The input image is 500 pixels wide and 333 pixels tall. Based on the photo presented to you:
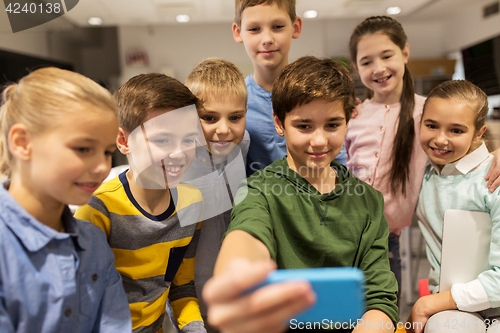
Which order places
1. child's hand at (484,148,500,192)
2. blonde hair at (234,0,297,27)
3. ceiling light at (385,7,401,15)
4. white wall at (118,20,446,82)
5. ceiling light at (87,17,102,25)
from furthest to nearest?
ceiling light at (385,7,401,15), ceiling light at (87,17,102,25), white wall at (118,20,446,82), blonde hair at (234,0,297,27), child's hand at (484,148,500,192)

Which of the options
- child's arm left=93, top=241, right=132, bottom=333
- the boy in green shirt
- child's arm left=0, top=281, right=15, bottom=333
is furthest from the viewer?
the boy in green shirt

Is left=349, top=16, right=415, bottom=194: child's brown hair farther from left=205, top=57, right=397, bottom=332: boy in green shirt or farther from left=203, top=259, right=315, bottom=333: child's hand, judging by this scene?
left=203, top=259, right=315, bottom=333: child's hand

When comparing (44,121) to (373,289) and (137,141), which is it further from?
(373,289)

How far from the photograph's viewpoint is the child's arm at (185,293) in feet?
2.61

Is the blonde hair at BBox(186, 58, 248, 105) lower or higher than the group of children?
higher

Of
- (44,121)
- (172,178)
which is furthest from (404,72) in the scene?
(44,121)

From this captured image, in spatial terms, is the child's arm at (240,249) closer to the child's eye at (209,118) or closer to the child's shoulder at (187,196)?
the child's shoulder at (187,196)

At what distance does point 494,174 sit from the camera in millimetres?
802

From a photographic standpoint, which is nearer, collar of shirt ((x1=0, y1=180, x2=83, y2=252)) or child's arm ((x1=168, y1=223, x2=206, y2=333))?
collar of shirt ((x1=0, y1=180, x2=83, y2=252))

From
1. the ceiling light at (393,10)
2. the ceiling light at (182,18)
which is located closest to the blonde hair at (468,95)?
the ceiling light at (393,10)

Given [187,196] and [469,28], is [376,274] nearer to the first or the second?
[187,196]

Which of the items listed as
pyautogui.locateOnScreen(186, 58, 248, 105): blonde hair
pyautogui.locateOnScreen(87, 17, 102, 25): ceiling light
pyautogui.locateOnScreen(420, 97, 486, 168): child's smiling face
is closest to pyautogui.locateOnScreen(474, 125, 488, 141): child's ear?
pyautogui.locateOnScreen(420, 97, 486, 168): child's smiling face

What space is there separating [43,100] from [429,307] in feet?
3.18

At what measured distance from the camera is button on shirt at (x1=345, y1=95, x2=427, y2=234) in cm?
Result: 98
